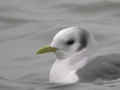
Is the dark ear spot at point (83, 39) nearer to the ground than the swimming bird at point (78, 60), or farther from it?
farther from it

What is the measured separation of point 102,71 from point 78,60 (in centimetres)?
76

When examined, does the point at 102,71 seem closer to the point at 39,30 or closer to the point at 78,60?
the point at 78,60

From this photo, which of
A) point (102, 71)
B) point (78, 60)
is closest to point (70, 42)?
point (78, 60)

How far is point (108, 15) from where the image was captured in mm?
15641

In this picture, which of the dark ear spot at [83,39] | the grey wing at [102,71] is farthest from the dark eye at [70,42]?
the grey wing at [102,71]

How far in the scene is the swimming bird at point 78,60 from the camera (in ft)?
32.6

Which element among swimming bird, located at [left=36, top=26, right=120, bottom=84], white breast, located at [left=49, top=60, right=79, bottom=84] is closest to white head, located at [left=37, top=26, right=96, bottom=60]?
swimming bird, located at [left=36, top=26, right=120, bottom=84]

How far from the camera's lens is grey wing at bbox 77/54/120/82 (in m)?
9.91

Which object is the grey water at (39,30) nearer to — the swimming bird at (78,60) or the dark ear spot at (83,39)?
the swimming bird at (78,60)

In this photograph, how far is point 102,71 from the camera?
9945 millimetres

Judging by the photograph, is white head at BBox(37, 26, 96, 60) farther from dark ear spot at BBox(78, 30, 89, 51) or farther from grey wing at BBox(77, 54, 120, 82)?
grey wing at BBox(77, 54, 120, 82)

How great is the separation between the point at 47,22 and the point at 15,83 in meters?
4.77

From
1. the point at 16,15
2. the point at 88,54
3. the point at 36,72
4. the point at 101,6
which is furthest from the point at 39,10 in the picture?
the point at 88,54

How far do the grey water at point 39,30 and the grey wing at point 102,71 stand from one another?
15cm
